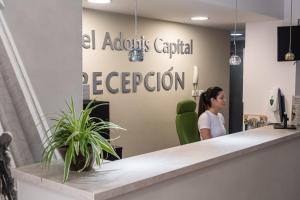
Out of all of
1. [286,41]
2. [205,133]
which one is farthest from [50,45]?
[286,41]

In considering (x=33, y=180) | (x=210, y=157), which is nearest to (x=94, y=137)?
(x=33, y=180)

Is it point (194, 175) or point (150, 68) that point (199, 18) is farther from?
point (194, 175)

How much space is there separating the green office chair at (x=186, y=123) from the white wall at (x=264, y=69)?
3.70 feet

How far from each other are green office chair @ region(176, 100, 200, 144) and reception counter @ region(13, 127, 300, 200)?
4.36 feet

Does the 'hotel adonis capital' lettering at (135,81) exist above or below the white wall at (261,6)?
below

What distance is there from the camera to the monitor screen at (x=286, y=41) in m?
4.89

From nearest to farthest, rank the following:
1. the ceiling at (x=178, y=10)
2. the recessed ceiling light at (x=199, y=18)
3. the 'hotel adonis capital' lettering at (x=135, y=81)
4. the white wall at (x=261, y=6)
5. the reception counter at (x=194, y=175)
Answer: the reception counter at (x=194, y=175) < the ceiling at (x=178, y=10) < the white wall at (x=261, y=6) < the 'hotel adonis capital' lettering at (x=135, y=81) < the recessed ceiling light at (x=199, y=18)

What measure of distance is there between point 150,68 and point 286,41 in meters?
1.81

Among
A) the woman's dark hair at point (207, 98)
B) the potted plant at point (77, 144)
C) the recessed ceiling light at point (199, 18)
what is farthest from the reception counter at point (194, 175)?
the recessed ceiling light at point (199, 18)

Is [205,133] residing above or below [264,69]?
below

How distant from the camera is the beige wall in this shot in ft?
15.2

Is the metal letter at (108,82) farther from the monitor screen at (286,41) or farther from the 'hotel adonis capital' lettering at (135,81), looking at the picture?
the monitor screen at (286,41)

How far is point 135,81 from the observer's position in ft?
16.8

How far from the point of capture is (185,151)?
2.47 meters
